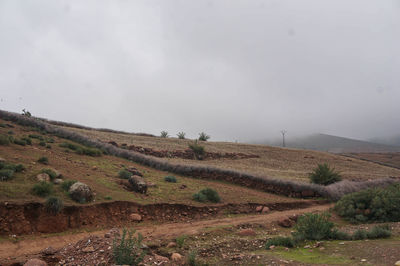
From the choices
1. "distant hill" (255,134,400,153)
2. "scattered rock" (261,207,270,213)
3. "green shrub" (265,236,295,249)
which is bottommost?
"scattered rock" (261,207,270,213)

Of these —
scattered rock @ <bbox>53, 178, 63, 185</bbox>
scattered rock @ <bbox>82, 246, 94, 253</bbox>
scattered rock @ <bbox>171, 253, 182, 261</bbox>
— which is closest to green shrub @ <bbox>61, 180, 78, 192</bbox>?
scattered rock @ <bbox>53, 178, 63, 185</bbox>

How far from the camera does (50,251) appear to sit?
6387mm

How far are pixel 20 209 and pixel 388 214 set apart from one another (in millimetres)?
12144

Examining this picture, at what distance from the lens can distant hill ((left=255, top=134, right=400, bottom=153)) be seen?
9496 centimetres

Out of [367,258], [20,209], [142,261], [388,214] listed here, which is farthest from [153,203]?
[388,214]

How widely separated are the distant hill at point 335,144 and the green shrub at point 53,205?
9432 centimetres

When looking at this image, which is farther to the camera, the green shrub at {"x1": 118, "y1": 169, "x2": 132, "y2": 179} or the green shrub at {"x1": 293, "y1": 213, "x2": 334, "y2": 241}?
the green shrub at {"x1": 118, "y1": 169, "x2": 132, "y2": 179}

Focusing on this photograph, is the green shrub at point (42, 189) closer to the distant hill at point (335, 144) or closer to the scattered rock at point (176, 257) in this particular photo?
the scattered rock at point (176, 257)

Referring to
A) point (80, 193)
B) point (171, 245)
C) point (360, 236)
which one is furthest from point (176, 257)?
point (80, 193)

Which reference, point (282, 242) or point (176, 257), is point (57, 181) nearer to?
point (176, 257)

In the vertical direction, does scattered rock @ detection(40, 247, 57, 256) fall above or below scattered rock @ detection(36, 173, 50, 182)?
below

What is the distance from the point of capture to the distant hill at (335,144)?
312ft

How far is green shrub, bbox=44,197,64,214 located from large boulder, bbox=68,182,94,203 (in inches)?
37.3

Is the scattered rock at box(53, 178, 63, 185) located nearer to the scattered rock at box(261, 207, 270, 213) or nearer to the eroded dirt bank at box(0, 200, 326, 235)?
the eroded dirt bank at box(0, 200, 326, 235)
